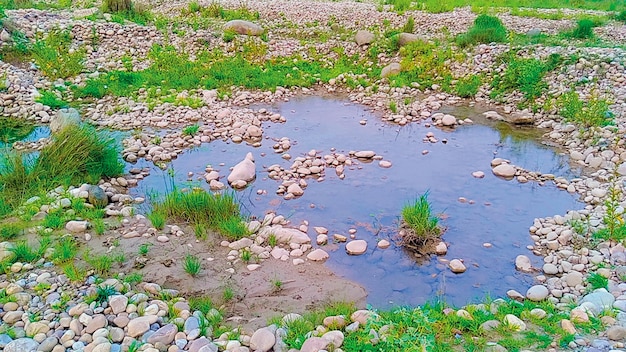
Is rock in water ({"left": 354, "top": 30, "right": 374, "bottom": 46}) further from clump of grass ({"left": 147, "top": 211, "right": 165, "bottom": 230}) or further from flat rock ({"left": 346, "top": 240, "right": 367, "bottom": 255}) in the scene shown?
clump of grass ({"left": 147, "top": 211, "right": 165, "bottom": 230})

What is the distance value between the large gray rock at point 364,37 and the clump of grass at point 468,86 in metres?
3.09

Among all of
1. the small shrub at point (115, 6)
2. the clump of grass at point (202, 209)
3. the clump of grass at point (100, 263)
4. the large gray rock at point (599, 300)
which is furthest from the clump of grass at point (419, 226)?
the small shrub at point (115, 6)

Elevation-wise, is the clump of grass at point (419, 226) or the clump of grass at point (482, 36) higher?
the clump of grass at point (482, 36)

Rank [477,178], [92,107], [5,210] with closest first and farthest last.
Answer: [5,210]
[477,178]
[92,107]

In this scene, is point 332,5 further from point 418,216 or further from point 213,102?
point 418,216

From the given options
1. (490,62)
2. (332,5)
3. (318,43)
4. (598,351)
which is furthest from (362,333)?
(332,5)

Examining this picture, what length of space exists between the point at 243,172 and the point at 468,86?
6.12 meters

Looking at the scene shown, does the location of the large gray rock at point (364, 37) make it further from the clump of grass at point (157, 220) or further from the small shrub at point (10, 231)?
the small shrub at point (10, 231)

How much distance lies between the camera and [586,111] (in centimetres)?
892

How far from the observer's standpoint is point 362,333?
13.9 feet

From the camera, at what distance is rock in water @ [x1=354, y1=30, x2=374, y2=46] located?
44.4 ft

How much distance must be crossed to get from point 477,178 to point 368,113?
337cm

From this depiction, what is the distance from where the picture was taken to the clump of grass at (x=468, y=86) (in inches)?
439

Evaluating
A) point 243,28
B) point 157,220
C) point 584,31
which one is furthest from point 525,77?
point 157,220
